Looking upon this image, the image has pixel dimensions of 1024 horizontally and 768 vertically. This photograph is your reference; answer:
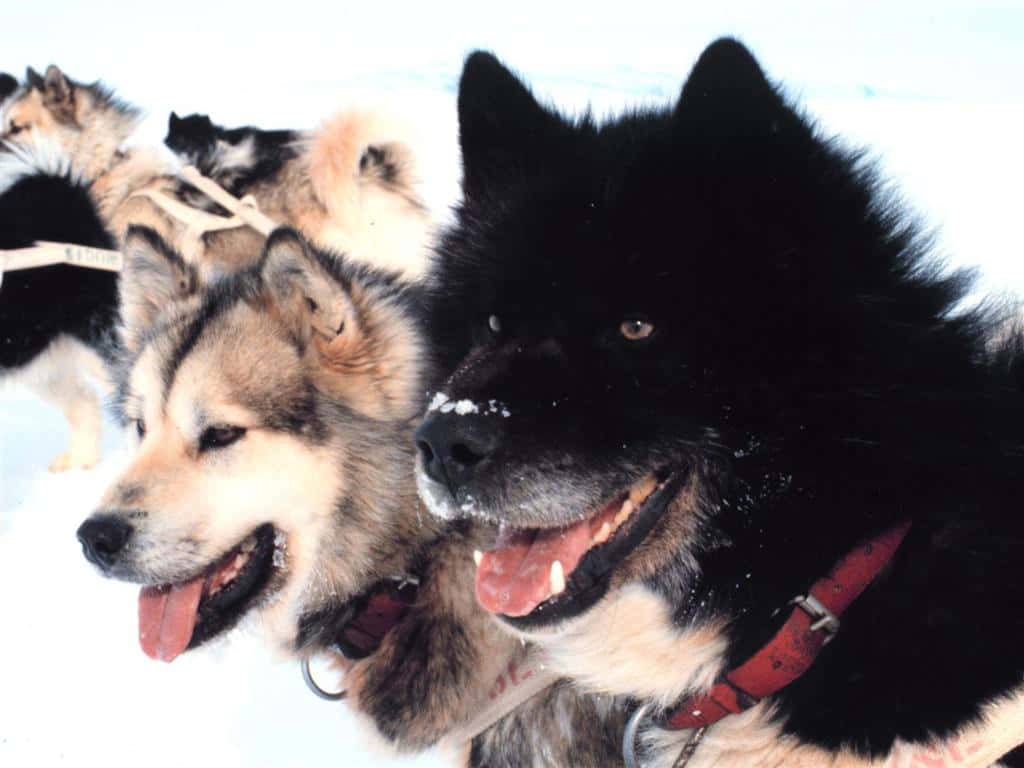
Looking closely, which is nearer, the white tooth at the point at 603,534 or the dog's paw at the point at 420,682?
the white tooth at the point at 603,534

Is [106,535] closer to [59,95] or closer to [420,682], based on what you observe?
[420,682]

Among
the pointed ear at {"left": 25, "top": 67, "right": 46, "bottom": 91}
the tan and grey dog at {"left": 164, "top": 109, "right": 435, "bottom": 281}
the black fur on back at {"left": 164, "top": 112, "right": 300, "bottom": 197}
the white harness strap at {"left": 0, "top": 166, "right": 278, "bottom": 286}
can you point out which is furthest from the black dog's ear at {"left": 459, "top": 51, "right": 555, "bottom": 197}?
the pointed ear at {"left": 25, "top": 67, "right": 46, "bottom": 91}

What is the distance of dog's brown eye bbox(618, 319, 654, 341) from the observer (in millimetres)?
1320

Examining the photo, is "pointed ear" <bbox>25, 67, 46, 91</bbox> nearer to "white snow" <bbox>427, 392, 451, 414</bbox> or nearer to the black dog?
the black dog

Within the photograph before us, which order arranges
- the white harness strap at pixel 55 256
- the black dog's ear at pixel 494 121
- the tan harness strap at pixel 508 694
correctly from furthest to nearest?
the white harness strap at pixel 55 256 → the tan harness strap at pixel 508 694 → the black dog's ear at pixel 494 121

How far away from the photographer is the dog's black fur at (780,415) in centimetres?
125

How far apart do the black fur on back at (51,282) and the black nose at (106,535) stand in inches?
106

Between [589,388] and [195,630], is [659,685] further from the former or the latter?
[195,630]

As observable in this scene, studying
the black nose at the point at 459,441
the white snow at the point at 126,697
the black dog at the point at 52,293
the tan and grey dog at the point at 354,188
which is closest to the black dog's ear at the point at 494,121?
the black nose at the point at 459,441

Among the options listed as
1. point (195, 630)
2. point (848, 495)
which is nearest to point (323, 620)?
point (195, 630)

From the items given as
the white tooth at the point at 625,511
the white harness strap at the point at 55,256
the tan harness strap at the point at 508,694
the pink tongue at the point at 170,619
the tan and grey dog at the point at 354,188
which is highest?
the white tooth at the point at 625,511

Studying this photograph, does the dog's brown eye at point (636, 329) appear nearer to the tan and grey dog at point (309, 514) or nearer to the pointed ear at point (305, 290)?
the tan and grey dog at point (309, 514)

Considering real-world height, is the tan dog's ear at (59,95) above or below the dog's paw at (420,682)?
below

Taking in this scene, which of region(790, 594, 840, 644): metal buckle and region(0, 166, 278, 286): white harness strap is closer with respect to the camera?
region(790, 594, 840, 644): metal buckle
